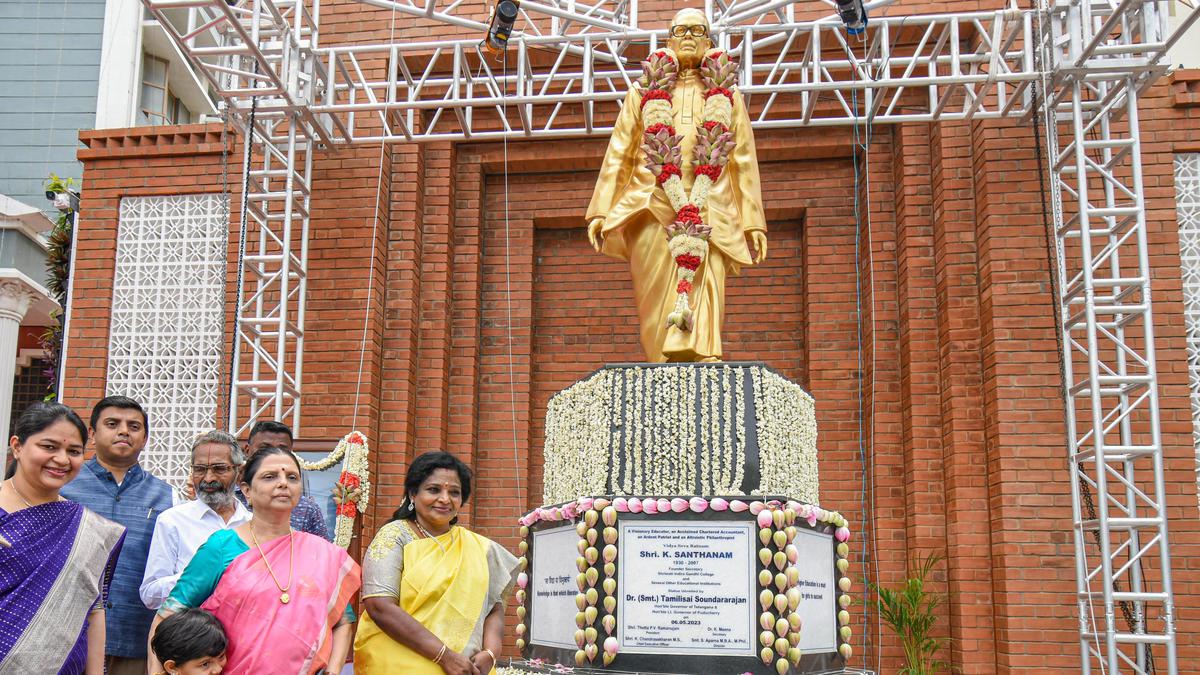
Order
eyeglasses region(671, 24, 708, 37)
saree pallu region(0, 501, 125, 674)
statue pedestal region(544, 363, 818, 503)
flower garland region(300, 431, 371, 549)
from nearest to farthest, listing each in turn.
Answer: saree pallu region(0, 501, 125, 674), statue pedestal region(544, 363, 818, 503), eyeglasses region(671, 24, 708, 37), flower garland region(300, 431, 371, 549)

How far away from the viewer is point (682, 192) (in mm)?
6551

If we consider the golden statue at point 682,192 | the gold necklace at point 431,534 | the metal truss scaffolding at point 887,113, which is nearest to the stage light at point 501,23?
the metal truss scaffolding at point 887,113

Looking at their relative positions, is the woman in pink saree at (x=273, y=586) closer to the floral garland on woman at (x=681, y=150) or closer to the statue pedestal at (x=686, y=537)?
the statue pedestal at (x=686, y=537)

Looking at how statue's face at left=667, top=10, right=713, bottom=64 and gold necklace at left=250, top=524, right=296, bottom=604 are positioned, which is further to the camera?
statue's face at left=667, top=10, right=713, bottom=64

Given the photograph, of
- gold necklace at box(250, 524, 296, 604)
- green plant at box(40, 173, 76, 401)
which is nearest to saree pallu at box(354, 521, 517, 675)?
gold necklace at box(250, 524, 296, 604)

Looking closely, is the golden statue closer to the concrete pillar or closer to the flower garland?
the flower garland

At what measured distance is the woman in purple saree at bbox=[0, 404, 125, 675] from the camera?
3396 mm

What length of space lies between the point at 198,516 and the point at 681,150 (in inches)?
140

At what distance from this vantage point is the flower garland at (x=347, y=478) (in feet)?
24.8

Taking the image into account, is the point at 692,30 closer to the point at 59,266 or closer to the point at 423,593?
the point at 423,593

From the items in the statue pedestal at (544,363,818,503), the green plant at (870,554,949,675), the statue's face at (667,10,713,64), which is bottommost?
the green plant at (870,554,949,675)

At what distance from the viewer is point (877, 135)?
386 inches

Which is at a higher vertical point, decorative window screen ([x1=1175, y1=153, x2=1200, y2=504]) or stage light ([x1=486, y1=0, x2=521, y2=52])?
stage light ([x1=486, y1=0, x2=521, y2=52])

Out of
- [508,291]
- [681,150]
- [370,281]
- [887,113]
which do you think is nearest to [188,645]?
[681,150]
